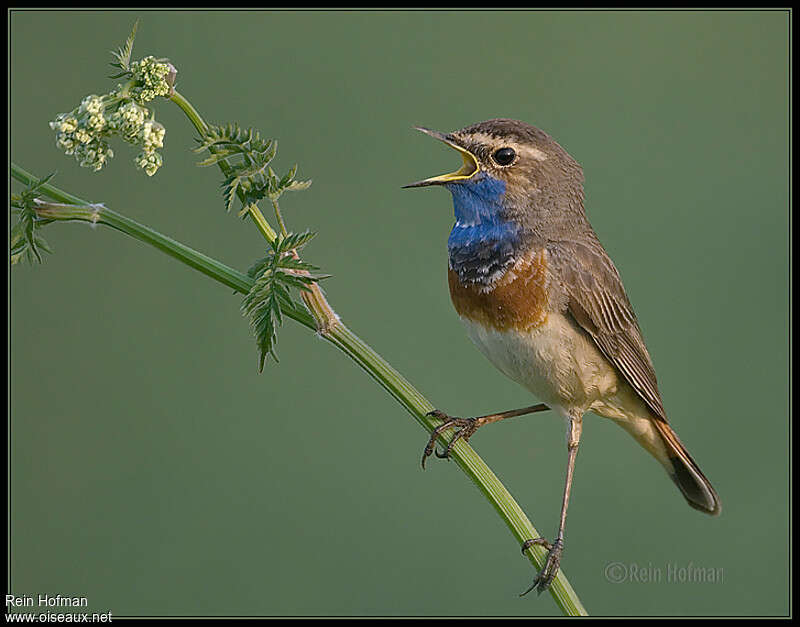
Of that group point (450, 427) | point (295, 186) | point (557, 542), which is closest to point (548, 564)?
point (557, 542)

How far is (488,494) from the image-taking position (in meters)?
2.21

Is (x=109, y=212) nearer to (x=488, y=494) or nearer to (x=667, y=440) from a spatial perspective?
(x=488, y=494)

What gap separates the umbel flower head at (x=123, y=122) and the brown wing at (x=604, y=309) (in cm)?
145

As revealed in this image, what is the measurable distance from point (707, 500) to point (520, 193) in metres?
1.37

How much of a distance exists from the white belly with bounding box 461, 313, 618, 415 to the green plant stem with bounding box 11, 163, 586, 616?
2.35 feet

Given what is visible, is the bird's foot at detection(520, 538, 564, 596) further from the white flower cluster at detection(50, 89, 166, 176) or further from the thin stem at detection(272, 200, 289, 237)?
the white flower cluster at detection(50, 89, 166, 176)

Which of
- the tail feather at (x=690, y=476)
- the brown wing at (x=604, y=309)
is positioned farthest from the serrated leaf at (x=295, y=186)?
the tail feather at (x=690, y=476)

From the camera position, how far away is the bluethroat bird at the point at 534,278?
9.72 feet

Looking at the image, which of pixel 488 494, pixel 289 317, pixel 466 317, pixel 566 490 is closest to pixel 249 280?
pixel 289 317

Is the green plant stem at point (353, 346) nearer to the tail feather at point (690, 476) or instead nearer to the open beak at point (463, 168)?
the open beak at point (463, 168)

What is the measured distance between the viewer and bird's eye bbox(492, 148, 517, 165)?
2975 mm

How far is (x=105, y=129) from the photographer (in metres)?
1.99

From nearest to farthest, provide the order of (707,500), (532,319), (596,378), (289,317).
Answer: (289,317), (532,319), (596,378), (707,500)

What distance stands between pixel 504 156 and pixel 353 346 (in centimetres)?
109
